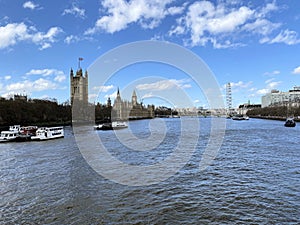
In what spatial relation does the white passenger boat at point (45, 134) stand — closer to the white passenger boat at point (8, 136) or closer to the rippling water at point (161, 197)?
the white passenger boat at point (8, 136)

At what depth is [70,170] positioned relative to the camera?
14438 mm

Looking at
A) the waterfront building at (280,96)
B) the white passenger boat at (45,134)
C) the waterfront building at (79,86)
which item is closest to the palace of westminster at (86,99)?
the waterfront building at (79,86)

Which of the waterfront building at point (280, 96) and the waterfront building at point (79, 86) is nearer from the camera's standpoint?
the waterfront building at point (79, 86)

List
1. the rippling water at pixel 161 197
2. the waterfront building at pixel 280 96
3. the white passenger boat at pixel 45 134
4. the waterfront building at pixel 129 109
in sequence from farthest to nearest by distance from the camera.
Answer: the waterfront building at pixel 280 96 → the waterfront building at pixel 129 109 → the white passenger boat at pixel 45 134 → the rippling water at pixel 161 197

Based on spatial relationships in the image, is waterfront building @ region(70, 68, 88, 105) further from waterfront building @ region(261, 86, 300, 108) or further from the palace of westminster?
waterfront building @ region(261, 86, 300, 108)

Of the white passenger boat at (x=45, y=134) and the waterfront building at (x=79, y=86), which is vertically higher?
the waterfront building at (x=79, y=86)

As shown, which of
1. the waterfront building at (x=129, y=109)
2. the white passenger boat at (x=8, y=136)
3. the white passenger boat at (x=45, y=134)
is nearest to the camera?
the white passenger boat at (x=8, y=136)

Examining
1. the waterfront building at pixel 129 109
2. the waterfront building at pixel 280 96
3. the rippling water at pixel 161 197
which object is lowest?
the rippling water at pixel 161 197

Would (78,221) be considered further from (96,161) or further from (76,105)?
(76,105)

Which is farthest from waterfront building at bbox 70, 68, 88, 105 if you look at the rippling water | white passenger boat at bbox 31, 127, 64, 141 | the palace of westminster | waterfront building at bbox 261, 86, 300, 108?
waterfront building at bbox 261, 86, 300, 108

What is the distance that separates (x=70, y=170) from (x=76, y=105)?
3038 inches

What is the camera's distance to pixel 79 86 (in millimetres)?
108500

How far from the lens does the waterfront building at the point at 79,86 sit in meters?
104

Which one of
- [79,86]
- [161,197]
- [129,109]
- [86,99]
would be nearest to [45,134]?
[161,197]
